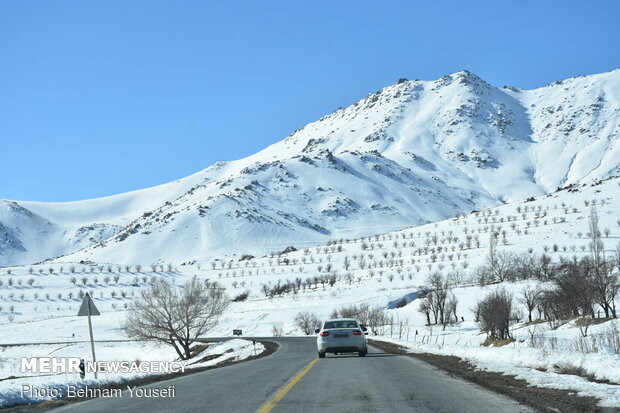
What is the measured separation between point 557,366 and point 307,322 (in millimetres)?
77224

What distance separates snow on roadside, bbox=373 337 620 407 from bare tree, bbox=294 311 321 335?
69014mm

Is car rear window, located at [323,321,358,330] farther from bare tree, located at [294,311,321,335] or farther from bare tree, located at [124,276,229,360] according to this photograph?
bare tree, located at [294,311,321,335]

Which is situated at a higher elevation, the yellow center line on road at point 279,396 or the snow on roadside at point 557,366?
the yellow center line on road at point 279,396

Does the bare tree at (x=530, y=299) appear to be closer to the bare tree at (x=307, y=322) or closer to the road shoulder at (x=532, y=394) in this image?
the bare tree at (x=307, y=322)

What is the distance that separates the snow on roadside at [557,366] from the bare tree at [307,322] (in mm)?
69014

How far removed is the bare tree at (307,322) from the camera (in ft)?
297

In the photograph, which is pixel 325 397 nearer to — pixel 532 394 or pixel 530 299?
pixel 532 394

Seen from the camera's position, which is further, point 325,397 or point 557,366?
point 557,366

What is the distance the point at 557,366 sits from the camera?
52.1ft

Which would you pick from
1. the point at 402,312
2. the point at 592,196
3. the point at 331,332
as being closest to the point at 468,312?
the point at 402,312

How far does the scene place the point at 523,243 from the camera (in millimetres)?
145875

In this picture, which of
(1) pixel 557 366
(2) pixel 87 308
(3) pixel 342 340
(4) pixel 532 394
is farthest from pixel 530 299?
(4) pixel 532 394

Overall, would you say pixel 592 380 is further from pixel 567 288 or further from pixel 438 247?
pixel 438 247

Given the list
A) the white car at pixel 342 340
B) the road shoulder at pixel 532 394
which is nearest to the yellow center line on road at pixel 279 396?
the road shoulder at pixel 532 394
